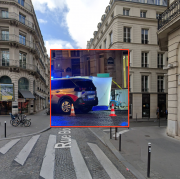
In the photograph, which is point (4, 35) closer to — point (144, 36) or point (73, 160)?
point (144, 36)

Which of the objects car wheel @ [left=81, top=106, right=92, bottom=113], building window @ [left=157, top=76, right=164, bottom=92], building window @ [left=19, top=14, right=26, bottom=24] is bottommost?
car wheel @ [left=81, top=106, right=92, bottom=113]

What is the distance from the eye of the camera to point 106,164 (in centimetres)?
515

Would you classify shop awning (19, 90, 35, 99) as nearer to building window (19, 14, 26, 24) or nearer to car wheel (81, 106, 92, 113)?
building window (19, 14, 26, 24)

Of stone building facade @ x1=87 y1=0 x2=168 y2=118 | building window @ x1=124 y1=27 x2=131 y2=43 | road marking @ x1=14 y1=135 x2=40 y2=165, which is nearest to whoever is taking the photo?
road marking @ x1=14 y1=135 x2=40 y2=165

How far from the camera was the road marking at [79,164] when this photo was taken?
4344 mm

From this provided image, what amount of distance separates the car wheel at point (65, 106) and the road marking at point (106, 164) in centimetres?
247

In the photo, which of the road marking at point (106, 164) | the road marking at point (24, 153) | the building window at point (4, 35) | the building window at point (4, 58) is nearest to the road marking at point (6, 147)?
the road marking at point (24, 153)

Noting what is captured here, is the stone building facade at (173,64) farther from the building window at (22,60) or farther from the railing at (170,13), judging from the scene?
the building window at (22,60)

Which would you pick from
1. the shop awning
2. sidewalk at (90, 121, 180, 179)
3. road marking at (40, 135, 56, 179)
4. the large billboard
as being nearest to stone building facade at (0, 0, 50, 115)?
the shop awning

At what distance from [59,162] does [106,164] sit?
175 centimetres

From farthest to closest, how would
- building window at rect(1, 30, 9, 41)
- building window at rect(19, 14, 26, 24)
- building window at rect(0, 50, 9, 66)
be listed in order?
building window at rect(19, 14, 26, 24)
building window at rect(1, 30, 9, 41)
building window at rect(0, 50, 9, 66)

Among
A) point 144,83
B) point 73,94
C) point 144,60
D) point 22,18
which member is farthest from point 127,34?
point 73,94

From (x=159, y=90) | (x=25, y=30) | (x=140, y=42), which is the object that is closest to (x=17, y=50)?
(x=25, y=30)

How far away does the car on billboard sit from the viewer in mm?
3713
